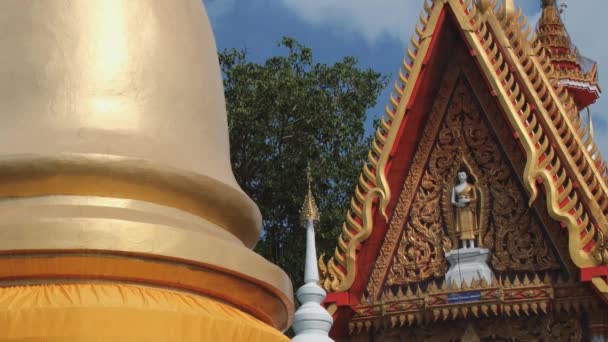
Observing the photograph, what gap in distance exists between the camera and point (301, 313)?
5570 millimetres

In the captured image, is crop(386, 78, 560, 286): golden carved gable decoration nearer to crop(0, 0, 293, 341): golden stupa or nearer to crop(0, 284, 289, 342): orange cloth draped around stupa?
crop(0, 0, 293, 341): golden stupa

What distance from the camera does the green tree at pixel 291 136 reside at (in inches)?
574

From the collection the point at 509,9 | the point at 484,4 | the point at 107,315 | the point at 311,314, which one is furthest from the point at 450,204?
the point at 107,315

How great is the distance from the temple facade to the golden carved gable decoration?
0.01 m

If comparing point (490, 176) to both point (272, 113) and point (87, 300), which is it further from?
point (87, 300)

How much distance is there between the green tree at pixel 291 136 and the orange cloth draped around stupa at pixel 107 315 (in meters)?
13.0

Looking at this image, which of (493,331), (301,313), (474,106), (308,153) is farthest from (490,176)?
(308,153)

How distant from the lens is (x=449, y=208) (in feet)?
29.0

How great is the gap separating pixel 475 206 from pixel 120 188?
750 centimetres

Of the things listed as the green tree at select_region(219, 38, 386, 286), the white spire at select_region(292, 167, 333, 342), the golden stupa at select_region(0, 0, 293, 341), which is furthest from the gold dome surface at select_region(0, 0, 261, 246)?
the green tree at select_region(219, 38, 386, 286)

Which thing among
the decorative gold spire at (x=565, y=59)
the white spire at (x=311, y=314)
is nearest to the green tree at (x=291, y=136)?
the decorative gold spire at (x=565, y=59)

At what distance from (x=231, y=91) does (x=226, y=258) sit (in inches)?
543

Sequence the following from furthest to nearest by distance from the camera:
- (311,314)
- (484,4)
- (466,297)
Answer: (484,4) → (466,297) → (311,314)

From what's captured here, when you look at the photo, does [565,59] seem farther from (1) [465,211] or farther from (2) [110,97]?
→ (2) [110,97]
